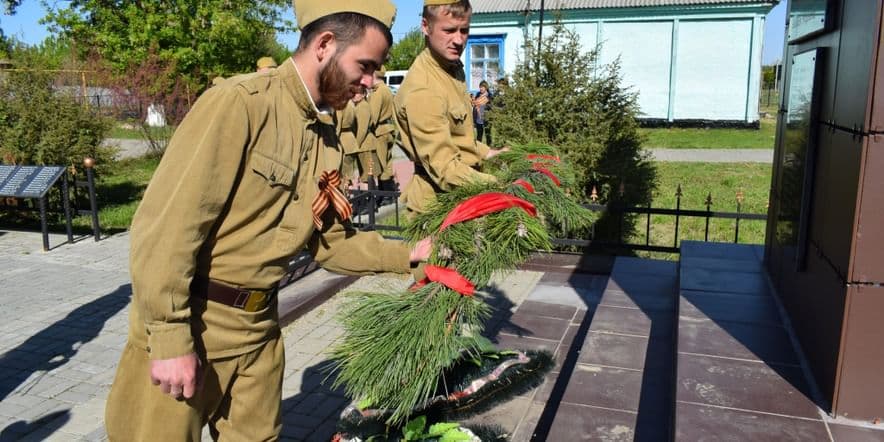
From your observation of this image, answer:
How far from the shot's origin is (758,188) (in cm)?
1077

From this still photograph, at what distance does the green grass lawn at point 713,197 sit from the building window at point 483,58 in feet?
35.5

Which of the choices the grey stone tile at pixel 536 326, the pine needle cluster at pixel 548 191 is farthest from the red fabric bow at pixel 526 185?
the grey stone tile at pixel 536 326

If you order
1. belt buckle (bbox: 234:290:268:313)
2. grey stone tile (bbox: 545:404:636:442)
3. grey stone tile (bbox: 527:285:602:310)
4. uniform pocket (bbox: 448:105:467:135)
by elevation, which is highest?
uniform pocket (bbox: 448:105:467:135)

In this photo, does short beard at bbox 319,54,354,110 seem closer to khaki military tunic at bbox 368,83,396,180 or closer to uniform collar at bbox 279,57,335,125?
uniform collar at bbox 279,57,335,125

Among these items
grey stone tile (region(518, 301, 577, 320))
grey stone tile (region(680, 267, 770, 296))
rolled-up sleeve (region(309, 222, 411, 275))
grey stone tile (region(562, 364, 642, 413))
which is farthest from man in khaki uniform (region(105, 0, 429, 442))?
grey stone tile (region(518, 301, 577, 320))

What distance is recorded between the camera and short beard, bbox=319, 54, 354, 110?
2047 millimetres

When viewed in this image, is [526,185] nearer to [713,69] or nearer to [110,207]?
[110,207]

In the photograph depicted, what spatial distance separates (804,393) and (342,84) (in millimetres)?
2310

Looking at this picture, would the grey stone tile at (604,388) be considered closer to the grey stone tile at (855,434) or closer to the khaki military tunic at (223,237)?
the grey stone tile at (855,434)

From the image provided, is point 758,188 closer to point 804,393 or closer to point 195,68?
point 804,393

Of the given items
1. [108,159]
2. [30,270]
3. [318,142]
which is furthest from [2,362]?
[108,159]

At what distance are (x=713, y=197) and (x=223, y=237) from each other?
9.23 metres

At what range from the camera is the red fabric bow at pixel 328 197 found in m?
2.23

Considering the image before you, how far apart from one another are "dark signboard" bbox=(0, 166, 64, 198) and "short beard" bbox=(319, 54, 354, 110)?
711 cm
